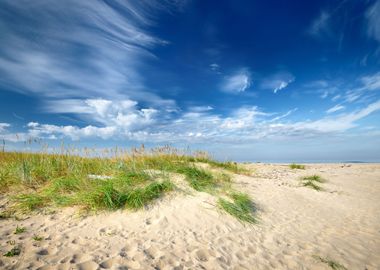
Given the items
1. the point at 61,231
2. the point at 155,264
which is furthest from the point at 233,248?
the point at 61,231

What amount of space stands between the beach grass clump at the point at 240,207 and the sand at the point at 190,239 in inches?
6.2

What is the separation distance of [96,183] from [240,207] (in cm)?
357

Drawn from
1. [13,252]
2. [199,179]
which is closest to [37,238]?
[13,252]

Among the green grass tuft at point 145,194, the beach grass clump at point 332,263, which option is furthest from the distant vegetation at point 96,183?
the beach grass clump at point 332,263

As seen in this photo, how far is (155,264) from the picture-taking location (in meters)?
3.18

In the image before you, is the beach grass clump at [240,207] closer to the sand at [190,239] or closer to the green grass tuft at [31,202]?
the sand at [190,239]

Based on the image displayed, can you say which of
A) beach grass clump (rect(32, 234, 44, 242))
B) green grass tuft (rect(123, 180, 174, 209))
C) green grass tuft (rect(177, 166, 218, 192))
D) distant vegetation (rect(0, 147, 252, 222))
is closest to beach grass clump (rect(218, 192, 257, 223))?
distant vegetation (rect(0, 147, 252, 222))

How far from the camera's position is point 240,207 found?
523 centimetres

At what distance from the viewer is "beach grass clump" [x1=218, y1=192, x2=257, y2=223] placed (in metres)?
4.97

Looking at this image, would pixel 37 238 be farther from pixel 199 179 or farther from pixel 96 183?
pixel 199 179

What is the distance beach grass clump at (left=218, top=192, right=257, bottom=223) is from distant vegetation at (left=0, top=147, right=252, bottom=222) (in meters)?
0.03

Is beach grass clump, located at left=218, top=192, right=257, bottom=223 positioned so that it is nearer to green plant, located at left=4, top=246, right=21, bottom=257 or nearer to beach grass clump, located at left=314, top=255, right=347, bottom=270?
beach grass clump, located at left=314, top=255, right=347, bottom=270

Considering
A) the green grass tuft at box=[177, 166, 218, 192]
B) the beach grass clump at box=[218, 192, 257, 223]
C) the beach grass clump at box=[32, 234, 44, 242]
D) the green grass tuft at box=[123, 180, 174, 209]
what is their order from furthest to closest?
1. the green grass tuft at box=[177, 166, 218, 192]
2. the beach grass clump at box=[218, 192, 257, 223]
3. the green grass tuft at box=[123, 180, 174, 209]
4. the beach grass clump at box=[32, 234, 44, 242]

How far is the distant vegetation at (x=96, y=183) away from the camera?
4730 mm
